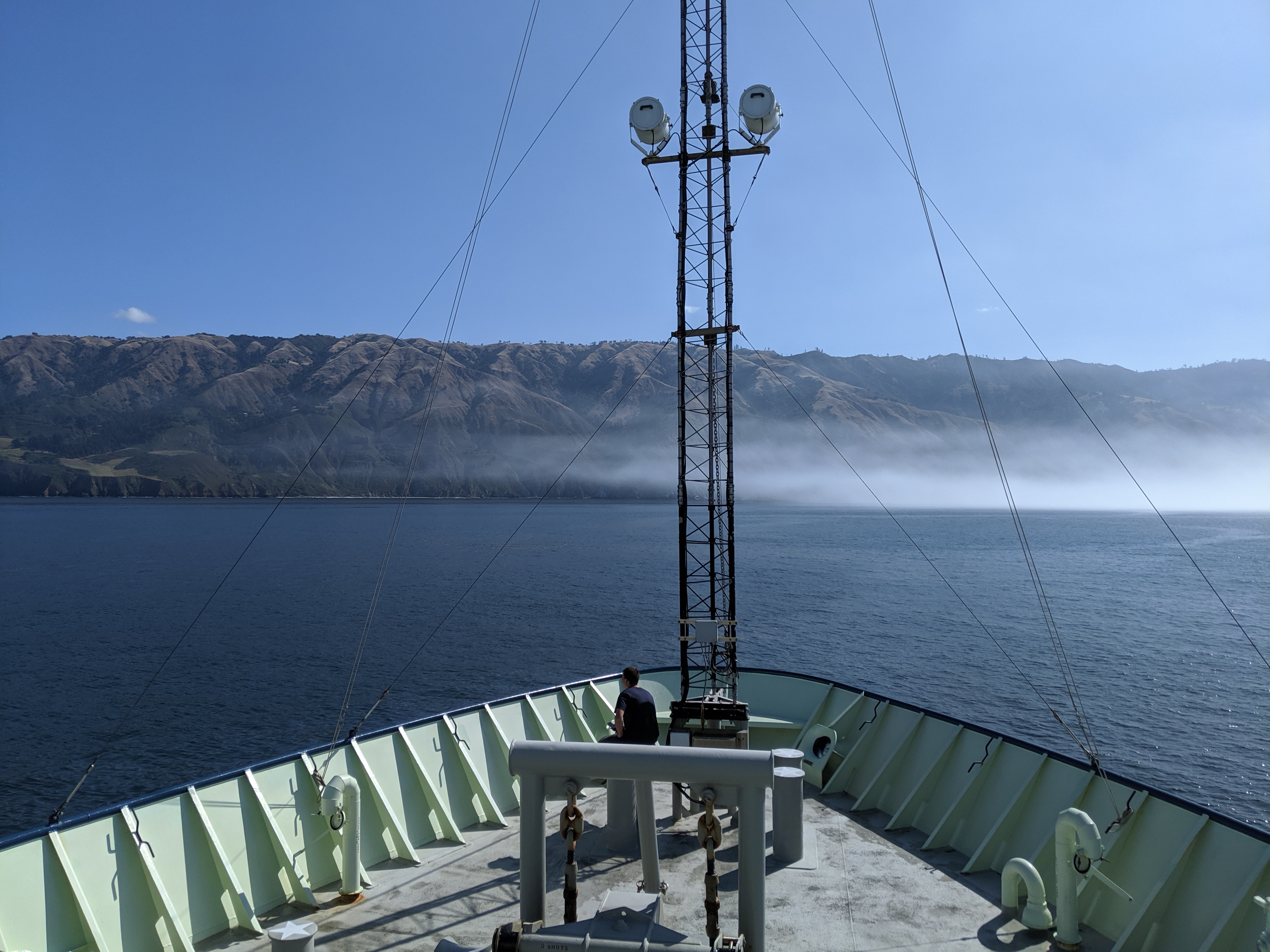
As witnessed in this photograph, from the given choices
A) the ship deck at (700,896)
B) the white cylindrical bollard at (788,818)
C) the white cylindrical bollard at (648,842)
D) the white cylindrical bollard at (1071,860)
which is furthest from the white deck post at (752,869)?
the white cylindrical bollard at (1071,860)

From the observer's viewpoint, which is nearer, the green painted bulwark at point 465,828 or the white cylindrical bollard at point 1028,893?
the green painted bulwark at point 465,828

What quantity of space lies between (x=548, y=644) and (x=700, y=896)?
141ft

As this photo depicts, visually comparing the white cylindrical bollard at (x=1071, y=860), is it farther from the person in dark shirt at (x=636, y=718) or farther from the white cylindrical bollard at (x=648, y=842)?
the person in dark shirt at (x=636, y=718)

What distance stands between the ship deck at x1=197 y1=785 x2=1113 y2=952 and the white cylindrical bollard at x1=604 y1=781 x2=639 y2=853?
Result: 21 cm

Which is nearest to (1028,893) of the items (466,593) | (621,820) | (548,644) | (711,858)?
(711,858)

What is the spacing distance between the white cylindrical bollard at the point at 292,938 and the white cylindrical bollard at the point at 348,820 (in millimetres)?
2275

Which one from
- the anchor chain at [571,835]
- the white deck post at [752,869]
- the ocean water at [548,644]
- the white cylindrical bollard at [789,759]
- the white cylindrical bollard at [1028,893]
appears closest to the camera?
the white deck post at [752,869]

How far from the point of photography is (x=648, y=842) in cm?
730

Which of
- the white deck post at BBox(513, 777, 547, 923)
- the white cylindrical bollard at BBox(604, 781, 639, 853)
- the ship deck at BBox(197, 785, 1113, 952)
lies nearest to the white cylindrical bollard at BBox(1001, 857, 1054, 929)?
the ship deck at BBox(197, 785, 1113, 952)

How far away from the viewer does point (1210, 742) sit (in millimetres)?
30609

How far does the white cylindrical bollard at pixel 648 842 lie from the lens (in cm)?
712

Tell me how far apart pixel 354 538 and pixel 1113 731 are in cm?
12452

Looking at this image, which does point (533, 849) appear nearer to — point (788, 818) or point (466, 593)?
point (788, 818)

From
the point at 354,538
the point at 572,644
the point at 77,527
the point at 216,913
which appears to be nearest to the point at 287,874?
the point at 216,913
